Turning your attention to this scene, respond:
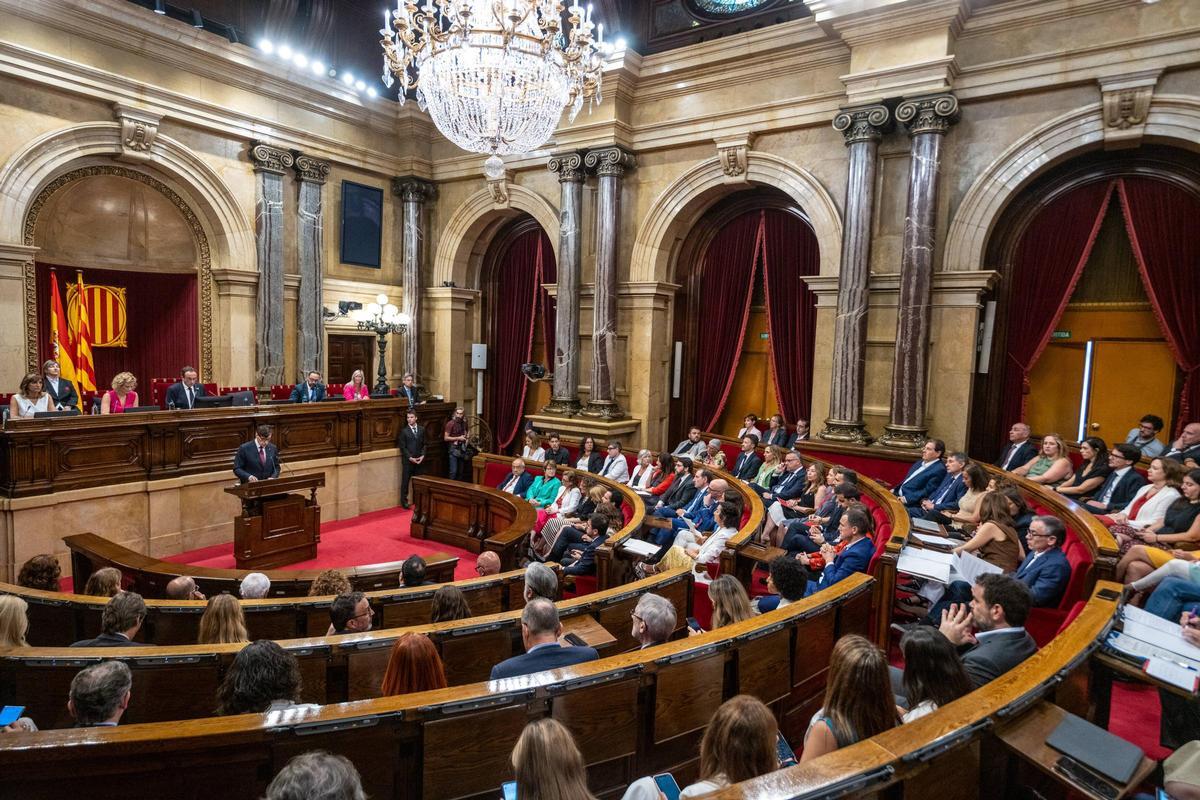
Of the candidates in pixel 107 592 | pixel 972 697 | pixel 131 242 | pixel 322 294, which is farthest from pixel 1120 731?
pixel 131 242

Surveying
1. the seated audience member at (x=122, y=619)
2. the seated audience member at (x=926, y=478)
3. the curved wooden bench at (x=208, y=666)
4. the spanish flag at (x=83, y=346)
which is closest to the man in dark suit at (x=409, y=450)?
the spanish flag at (x=83, y=346)

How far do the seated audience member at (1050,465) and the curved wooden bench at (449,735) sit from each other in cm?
473

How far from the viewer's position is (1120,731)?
3.21 metres

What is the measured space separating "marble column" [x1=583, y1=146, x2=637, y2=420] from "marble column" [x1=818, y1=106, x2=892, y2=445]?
3.07m

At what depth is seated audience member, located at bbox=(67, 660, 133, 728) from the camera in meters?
2.23

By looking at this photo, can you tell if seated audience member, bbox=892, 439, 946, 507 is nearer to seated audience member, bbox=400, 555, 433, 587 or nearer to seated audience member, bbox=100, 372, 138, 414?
seated audience member, bbox=400, 555, 433, 587

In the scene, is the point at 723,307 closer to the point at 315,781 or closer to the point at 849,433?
the point at 849,433

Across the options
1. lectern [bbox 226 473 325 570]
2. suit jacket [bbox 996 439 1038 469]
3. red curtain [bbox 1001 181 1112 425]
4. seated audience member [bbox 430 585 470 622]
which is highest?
red curtain [bbox 1001 181 1112 425]

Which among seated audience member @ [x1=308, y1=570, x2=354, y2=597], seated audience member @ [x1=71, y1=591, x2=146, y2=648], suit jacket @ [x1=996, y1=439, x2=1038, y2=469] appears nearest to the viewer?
seated audience member @ [x1=71, y1=591, x2=146, y2=648]

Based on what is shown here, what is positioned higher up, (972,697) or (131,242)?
(131,242)

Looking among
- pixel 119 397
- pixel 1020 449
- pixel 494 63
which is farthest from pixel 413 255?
pixel 1020 449

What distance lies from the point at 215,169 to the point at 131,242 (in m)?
1.50

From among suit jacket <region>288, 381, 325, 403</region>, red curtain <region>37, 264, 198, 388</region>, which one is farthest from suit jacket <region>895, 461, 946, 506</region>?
red curtain <region>37, 264, 198, 388</region>

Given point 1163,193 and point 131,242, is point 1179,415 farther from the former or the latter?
point 131,242
